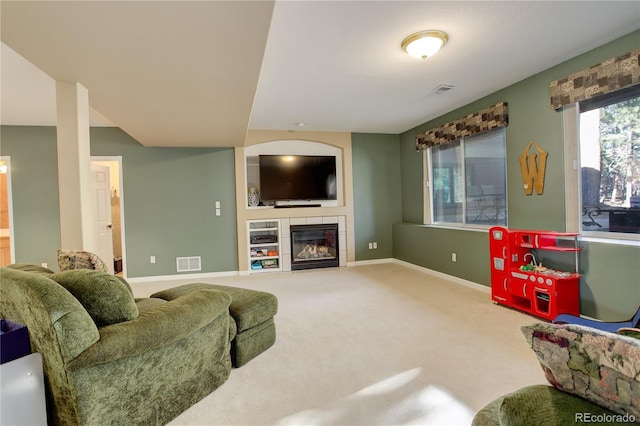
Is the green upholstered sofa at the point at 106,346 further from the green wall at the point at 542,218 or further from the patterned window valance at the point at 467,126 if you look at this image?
the patterned window valance at the point at 467,126

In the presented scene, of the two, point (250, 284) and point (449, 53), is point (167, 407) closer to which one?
point (250, 284)

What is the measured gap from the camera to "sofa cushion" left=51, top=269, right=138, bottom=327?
153 cm

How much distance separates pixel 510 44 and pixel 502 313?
251cm

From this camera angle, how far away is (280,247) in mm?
5582

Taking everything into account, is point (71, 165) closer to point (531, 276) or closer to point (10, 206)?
point (10, 206)

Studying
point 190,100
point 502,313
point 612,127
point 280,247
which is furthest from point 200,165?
point 612,127

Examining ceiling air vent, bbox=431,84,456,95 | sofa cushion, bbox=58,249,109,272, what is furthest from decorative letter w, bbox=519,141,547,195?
sofa cushion, bbox=58,249,109,272

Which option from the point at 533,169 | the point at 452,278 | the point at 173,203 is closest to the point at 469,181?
the point at 533,169

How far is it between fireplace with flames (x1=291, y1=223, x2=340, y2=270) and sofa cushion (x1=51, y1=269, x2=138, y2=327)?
4044mm

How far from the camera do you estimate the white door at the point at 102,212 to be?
212 inches

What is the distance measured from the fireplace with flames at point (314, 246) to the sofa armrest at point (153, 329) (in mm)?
3594

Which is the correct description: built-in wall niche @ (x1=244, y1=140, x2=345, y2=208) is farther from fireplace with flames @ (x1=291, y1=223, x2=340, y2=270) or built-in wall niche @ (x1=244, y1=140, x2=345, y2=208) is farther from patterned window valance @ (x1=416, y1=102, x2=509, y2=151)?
patterned window valance @ (x1=416, y1=102, x2=509, y2=151)

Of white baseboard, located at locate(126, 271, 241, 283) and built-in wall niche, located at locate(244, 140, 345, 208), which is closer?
white baseboard, located at locate(126, 271, 241, 283)

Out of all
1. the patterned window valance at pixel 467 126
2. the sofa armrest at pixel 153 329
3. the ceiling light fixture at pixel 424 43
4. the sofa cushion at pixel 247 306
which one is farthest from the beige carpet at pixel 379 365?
the ceiling light fixture at pixel 424 43
